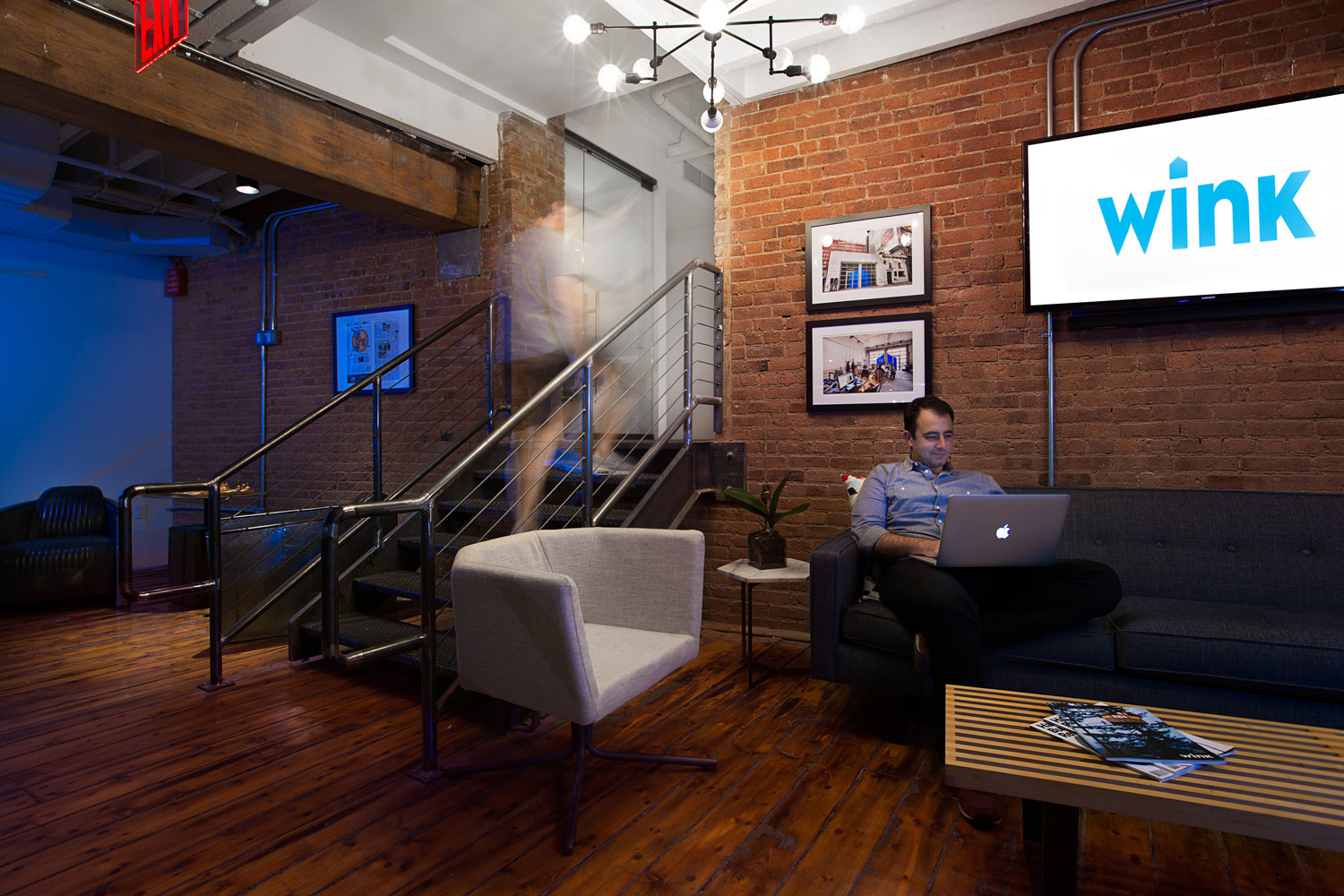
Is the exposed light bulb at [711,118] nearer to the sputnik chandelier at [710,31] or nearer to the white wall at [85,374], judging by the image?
the sputnik chandelier at [710,31]

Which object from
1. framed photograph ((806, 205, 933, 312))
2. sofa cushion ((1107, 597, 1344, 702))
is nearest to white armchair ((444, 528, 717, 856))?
sofa cushion ((1107, 597, 1344, 702))

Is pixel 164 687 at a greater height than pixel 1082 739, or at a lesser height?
lesser

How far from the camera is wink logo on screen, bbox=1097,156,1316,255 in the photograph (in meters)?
2.67

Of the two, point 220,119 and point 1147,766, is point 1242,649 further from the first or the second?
point 220,119

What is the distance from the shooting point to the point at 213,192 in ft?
17.7

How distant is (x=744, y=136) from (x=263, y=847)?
12.3 ft

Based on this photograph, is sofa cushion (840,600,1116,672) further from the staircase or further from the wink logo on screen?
the wink logo on screen

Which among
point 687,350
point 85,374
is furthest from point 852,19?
point 85,374

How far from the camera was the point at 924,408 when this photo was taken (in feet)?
9.21

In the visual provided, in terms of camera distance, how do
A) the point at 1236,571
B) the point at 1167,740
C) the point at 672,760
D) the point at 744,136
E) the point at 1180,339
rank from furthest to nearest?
the point at 744,136 → the point at 1180,339 → the point at 1236,571 → the point at 672,760 → the point at 1167,740

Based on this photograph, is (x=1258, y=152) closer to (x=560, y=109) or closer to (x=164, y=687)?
(x=560, y=109)

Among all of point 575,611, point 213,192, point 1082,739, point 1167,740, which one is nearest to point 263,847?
point 575,611

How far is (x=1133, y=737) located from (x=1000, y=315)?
2259 millimetres

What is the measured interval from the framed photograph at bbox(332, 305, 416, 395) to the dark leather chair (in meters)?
1.76
